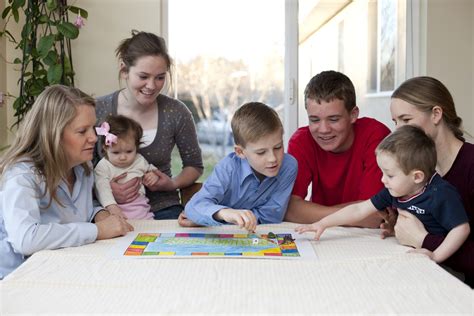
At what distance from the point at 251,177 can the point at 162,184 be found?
0.67 m

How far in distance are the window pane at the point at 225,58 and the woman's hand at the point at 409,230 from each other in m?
2.19

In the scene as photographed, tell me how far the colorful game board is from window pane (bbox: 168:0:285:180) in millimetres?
2153

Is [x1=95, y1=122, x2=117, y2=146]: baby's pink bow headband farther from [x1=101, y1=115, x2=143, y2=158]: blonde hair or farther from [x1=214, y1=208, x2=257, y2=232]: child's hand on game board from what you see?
[x1=214, y1=208, x2=257, y2=232]: child's hand on game board

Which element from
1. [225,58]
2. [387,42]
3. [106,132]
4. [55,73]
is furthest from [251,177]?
[387,42]

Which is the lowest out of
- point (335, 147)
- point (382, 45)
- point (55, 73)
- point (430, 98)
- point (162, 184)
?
point (162, 184)

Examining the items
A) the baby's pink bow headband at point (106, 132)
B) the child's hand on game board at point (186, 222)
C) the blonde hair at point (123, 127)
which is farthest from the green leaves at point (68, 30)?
the child's hand on game board at point (186, 222)

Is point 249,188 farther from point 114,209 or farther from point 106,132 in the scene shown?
point 106,132

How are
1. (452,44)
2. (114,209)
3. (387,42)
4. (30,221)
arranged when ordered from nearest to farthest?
(30,221)
(114,209)
(452,44)
(387,42)

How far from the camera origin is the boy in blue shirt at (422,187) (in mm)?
1664

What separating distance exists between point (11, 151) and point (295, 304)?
1.09 metres

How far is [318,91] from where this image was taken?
2.38m

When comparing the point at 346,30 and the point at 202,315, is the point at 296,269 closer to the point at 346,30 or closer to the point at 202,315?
the point at 202,315

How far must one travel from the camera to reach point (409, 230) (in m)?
1.72

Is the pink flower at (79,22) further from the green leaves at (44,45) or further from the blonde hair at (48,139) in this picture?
the blonde hair at (48,139)
